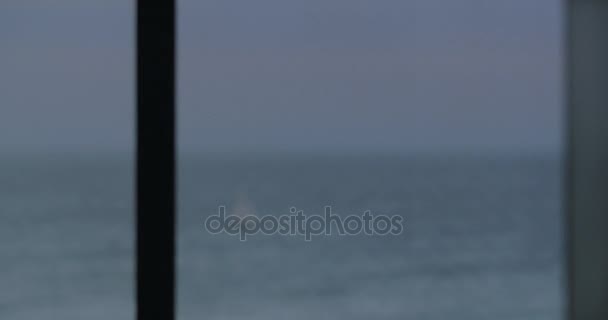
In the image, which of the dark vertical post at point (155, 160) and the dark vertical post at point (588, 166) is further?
the dark vertical post at point (588, 166)

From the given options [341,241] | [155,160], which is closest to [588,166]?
[155,160]

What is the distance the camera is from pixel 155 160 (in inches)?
66.9

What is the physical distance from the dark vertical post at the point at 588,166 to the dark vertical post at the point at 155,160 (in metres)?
A: 1.11

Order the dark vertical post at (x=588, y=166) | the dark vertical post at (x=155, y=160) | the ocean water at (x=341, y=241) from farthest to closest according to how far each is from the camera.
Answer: the ocean water at (x=341, y=241), the dark vertical post at (x=588, y=166), the dark vertical post at (x=155, y=160)

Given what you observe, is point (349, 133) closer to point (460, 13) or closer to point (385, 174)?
point (385, 174)

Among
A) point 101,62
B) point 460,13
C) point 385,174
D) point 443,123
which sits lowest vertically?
point 385,174

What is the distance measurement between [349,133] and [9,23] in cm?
157

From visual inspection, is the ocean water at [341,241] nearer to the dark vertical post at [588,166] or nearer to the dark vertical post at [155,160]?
the dark vertical post at [588,166]

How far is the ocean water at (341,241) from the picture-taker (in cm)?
279

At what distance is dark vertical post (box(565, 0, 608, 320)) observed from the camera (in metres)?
1.93

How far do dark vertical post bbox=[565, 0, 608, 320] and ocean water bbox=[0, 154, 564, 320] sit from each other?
136 mm

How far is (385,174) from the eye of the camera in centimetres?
319

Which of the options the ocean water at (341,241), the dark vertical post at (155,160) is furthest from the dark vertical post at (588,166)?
the dark vertical post at (155,160)

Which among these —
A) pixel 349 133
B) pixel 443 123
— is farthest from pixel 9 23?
pixel 443 123
